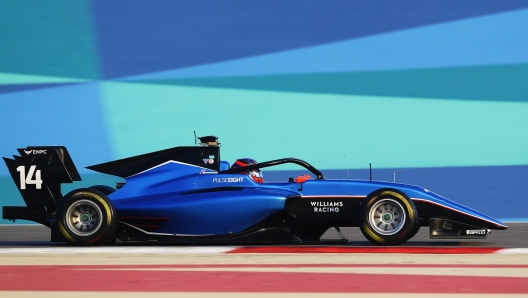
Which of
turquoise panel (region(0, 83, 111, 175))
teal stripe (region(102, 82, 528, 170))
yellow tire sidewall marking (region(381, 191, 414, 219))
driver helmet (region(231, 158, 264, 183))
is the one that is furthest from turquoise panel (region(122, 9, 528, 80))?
yellow tire sidewall marking (region(381, 191, 414, 219))

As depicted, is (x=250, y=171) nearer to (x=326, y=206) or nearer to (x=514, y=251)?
(x=326, y=206)

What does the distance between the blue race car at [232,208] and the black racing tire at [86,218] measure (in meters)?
0.01

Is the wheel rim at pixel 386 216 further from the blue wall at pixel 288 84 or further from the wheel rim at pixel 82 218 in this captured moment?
the blue wall at pixel 288 84

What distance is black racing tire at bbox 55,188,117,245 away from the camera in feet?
30.6

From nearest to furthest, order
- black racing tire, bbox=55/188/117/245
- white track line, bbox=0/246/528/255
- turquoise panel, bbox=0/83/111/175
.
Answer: white track line, bbox=0/246/528/255
black racing tire, bbox=55/188/117/245
turquoise panel, bbox=0/83/111/175

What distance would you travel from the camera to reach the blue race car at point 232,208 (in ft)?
29.6

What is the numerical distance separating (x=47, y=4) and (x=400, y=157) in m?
7.90

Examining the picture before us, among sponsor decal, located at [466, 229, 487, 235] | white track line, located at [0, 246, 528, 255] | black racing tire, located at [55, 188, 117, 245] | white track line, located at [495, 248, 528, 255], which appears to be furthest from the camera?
black racing tire, located at [55, 188, 117, 245]

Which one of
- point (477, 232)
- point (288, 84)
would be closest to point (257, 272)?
point (477, 232)

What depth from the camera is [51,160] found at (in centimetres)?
999

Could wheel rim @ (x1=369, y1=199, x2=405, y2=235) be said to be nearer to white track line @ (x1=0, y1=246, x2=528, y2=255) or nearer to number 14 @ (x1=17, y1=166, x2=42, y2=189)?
white track line @ (x1=0, y1=246, x2=528, y2=255)

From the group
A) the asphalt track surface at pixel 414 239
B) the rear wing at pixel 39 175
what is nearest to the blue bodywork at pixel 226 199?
the asphalt track surface at pixel 414 239

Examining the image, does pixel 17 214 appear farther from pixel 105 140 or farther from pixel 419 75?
pixel 419 75

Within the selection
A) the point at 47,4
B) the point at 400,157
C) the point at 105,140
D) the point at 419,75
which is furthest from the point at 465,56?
the point at 47,4
